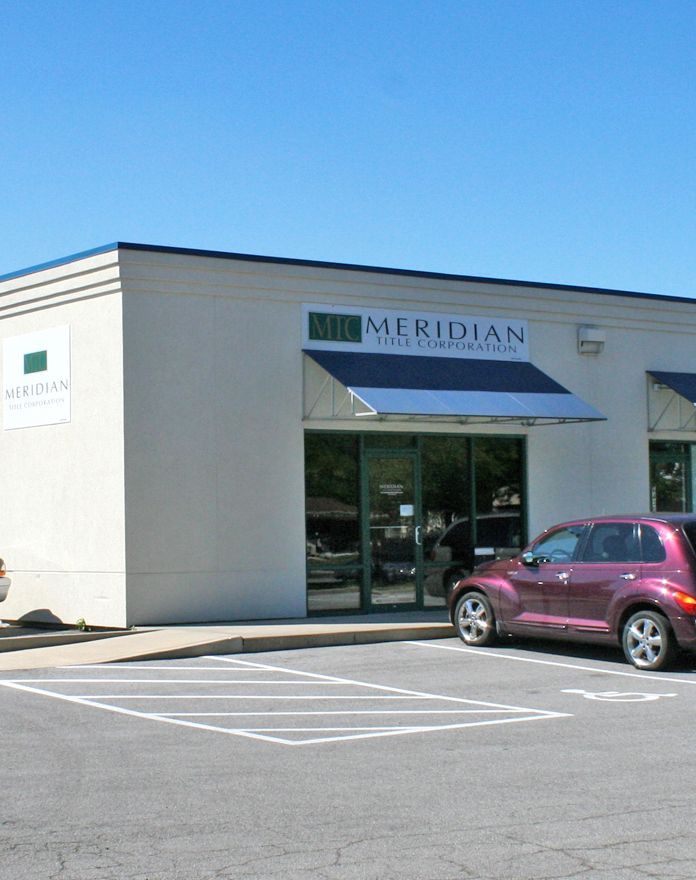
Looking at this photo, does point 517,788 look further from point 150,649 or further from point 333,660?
point 150,649

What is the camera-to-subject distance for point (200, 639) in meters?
15.4

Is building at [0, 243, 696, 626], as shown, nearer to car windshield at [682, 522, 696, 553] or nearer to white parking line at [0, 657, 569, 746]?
white parking line at [0, 657, 569, 746]

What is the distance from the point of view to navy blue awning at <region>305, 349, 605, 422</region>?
17.7 m

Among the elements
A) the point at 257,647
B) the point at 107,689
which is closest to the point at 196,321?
the point at 257,647

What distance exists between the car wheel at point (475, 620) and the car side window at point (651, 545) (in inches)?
97.9

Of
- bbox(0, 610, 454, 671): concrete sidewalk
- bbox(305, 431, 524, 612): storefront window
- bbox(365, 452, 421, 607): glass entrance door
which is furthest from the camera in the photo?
bbox(365, 452, 421, 607): glass entrance door

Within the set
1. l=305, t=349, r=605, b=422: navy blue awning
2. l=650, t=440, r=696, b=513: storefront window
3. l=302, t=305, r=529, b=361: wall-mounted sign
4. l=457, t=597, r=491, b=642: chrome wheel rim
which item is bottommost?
l=457, t=597, r=491, b=642: chrome wheel rim

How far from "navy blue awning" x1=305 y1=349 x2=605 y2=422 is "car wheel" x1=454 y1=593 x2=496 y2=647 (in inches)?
117

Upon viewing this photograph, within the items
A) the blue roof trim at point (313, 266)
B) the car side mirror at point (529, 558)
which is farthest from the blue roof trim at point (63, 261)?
the car side mirror at point (529, 558)

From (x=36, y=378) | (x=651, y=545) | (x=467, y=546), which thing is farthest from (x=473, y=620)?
(x=36, y=378)

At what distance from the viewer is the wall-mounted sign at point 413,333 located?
60.7 feet

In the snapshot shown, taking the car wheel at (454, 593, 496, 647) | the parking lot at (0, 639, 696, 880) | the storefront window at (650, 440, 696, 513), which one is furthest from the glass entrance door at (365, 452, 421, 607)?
the storefront window at (650, 440, 696, 513)

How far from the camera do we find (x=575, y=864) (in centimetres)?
586

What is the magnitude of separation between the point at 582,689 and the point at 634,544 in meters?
2.14
